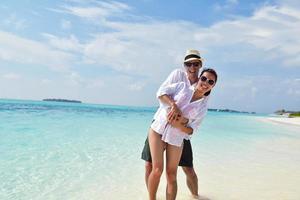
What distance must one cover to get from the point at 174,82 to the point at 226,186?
240cm

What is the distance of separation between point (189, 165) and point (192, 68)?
4.57 ft

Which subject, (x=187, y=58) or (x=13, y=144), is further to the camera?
(x=13, y=144)

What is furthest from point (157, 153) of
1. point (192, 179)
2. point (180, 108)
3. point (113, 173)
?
point (113, 173)

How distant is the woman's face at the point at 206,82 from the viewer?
3.15 metres

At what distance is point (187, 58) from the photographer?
337 centimetres

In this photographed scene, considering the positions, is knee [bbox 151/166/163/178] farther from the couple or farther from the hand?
the hand

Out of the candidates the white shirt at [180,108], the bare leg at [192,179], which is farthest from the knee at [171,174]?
the bare leg at [192,179]

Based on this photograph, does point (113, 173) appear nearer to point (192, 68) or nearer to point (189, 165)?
point (189, 165)

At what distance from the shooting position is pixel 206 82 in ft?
10.4

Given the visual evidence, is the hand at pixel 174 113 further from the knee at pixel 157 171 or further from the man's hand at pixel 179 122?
the knee at pixel 157 171

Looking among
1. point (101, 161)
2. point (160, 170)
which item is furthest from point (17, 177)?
point (160, 170)

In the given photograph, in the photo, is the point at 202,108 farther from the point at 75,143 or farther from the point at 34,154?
the point at 75,143

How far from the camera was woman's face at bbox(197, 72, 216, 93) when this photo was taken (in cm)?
315

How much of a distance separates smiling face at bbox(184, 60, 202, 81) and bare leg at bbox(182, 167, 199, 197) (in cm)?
136
